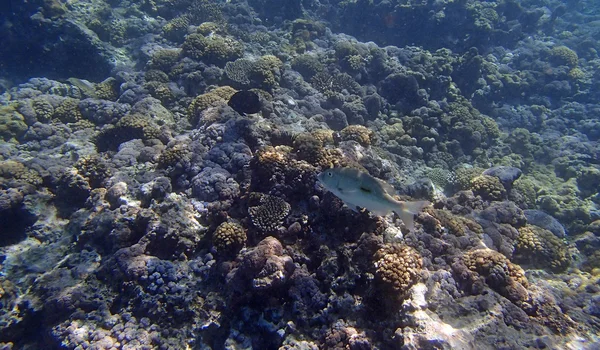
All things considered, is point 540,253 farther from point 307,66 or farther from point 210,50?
point 210,50

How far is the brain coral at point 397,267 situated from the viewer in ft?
12.7

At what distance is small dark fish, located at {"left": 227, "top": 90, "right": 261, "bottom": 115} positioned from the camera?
7664mm

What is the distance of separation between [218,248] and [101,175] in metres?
3.58

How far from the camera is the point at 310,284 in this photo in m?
4.44

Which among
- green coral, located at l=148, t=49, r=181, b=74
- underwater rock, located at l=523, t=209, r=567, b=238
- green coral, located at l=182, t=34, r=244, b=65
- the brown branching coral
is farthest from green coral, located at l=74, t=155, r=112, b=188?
underwater rock, located at l=523, t=209, r=567, b=238

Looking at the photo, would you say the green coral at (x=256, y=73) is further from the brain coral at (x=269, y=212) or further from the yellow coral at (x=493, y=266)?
the yellow coral at (x=493, y=266)

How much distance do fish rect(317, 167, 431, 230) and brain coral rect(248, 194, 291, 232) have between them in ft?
5.92

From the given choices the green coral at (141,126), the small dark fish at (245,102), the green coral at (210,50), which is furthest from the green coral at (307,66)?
Result: the green coral at (141,126)

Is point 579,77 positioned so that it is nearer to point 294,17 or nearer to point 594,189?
point 594,189

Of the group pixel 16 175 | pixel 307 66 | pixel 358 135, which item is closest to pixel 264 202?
pixel 358 135

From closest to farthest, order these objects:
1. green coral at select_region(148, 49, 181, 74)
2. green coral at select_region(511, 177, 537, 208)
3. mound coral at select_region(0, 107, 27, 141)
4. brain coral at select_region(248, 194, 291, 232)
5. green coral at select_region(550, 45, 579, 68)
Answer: brain coral at select_region(248, 194, 291, 232)
mound coral at select_region(0, 107, 27, 141)
green coral at select_region(511, 177, 537, 208)
green coral at select_region(148, 49, 181, 74)
green coral at select_region(550, 45, 579, 68)

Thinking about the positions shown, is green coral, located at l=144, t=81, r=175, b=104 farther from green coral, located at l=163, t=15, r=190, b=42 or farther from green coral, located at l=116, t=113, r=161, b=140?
green coral, located at l=163, t=15, r=190, b=42

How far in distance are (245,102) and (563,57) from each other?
1903cm

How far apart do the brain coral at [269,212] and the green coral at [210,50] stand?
23.6 ft
